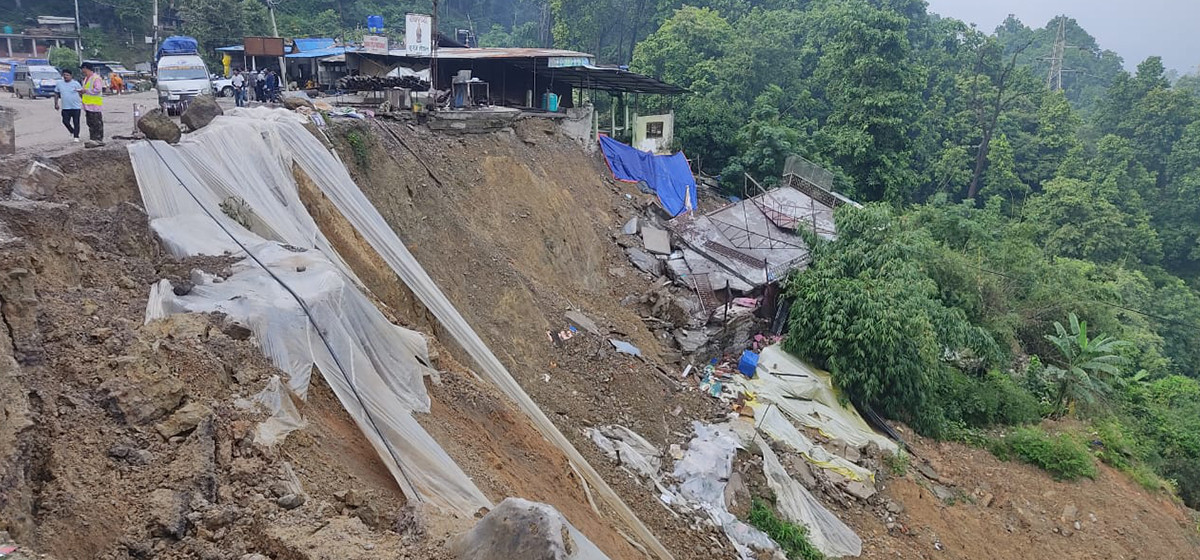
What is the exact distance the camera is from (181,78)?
15.5 metres

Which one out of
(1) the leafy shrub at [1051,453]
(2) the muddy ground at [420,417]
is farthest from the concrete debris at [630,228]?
(1) the leafy shrub at [1051,453]

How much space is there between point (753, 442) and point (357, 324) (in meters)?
5.92

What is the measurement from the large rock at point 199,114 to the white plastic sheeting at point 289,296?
1.04m

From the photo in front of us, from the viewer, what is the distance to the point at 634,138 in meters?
21.4

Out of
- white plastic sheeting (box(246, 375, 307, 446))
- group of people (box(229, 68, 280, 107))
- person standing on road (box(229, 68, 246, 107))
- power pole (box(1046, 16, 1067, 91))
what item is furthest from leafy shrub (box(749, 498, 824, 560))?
power pole (box(1046, 16, 1067, 91))

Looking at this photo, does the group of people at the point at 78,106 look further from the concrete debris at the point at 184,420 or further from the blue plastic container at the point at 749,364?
the blue plastic container at the point at 749,364

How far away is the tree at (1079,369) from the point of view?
13969 millimetres

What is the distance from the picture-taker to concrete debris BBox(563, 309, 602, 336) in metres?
11.4

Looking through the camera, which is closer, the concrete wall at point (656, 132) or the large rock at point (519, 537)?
the large rock at point (519, 537)

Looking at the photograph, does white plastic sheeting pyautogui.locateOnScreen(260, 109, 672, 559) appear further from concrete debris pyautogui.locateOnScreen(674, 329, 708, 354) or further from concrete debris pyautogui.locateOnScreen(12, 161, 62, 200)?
concrete debris pyautogui.locateOnScreen(674, 329, 708, 354)

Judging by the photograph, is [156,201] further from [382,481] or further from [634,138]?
[634,138]

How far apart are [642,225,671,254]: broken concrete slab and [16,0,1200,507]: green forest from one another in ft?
9.77

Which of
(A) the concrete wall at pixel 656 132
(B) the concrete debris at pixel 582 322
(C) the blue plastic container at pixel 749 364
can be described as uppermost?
(A) the concrete wall at pixel 656 132

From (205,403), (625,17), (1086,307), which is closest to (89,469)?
(205,403)
